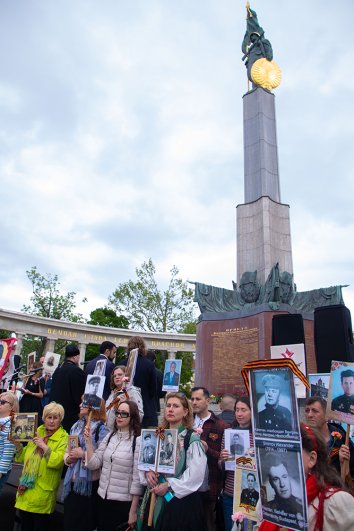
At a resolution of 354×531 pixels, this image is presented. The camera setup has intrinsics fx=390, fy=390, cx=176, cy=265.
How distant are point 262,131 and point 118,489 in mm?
18718

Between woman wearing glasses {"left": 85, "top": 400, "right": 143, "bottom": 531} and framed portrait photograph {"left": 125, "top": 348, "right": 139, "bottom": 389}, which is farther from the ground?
framed portrait photograph {"left": 125, "top": 348, "right": 139, "bottom": 389}

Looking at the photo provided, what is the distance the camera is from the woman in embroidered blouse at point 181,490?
330 cm

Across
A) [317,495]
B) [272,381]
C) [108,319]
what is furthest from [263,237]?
[108,319]

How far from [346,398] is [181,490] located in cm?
170

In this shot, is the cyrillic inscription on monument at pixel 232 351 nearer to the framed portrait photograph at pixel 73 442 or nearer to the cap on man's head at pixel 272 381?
the framed portrait photograph at pixel 73 442

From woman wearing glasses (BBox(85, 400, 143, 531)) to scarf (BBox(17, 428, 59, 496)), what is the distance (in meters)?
0.76

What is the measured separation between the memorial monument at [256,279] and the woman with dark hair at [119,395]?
357 inches

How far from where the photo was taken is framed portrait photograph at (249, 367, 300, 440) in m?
2.46

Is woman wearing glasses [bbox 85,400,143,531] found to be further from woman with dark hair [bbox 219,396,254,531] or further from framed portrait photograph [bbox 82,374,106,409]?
woman with dark hair [bbox 219,396,254,531]

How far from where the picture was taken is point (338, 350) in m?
8.67

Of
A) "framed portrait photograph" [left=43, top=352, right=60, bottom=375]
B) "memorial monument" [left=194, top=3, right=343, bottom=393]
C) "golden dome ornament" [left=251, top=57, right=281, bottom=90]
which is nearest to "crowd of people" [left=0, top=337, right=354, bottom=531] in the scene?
"framed portrait photograph" [left=43, top=352, right=60, bottom=375]

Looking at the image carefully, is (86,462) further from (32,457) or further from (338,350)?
(338,350)

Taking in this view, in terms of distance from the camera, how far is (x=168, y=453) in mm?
3412

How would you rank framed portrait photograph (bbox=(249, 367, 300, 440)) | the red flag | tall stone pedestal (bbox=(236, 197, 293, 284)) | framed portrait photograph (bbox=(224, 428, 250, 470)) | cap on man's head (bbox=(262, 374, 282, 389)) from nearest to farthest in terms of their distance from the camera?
Answer: framed portrait photograph (bbox=(249, 367, 300, 440)), cap on man's head (bbox=(262, 374, 282, 389)), framed portrait photograph (bbox=(224, 428, 250, 470)), the red flag, tall stone pedestal (bbox=(236, 197, 293, 284))
